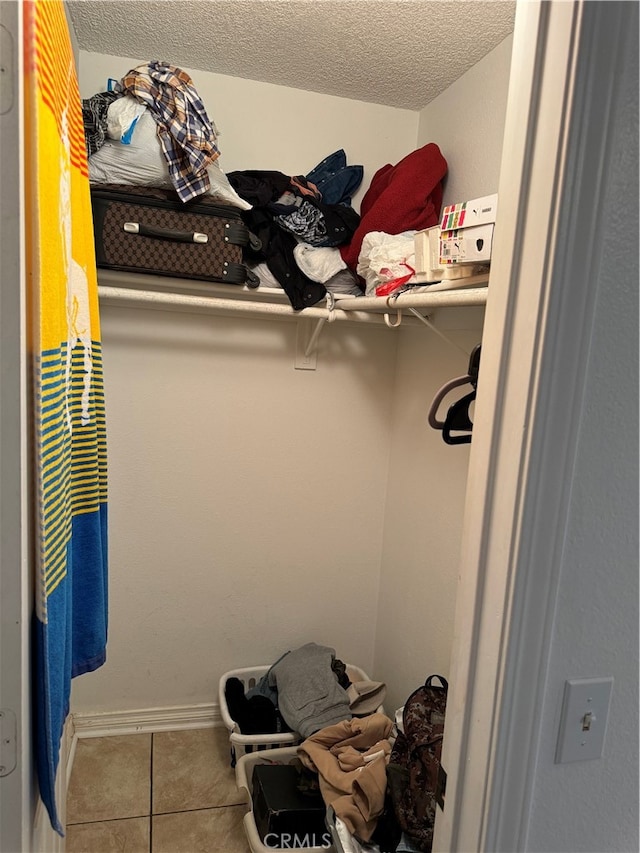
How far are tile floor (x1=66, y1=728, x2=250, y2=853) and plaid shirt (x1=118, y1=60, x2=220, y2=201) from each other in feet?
6.33

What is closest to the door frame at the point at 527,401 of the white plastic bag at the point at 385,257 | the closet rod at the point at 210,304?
the white plastic bag at the point at 385,257

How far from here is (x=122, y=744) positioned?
2096 millimetres

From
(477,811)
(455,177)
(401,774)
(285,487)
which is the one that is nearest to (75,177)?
(477,811)

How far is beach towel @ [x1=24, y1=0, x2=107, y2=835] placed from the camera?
2.19 ft

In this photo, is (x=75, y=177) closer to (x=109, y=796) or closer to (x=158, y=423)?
(x=158, y=423)

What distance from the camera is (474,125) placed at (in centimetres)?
175

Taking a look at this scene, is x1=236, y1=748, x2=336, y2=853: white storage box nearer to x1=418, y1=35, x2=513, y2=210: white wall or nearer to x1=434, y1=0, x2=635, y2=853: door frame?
x1=434, y1=0, x2=635, y2=853: door frame

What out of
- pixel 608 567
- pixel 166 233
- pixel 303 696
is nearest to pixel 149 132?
pixel 166 233

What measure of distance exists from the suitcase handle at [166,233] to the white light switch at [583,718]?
1552 millimetres

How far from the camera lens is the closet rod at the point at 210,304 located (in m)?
1.79

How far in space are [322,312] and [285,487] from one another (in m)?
0.71

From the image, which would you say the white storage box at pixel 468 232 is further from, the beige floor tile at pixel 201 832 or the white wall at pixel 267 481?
the beige floor tile at pixel 201 832

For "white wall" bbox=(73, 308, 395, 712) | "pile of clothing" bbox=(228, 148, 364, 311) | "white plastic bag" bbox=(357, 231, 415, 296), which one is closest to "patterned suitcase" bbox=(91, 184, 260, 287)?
"pile of clothing" bbox=(228, 148, 364, 311)

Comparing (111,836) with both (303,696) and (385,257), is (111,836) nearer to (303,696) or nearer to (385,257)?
(303,696)
